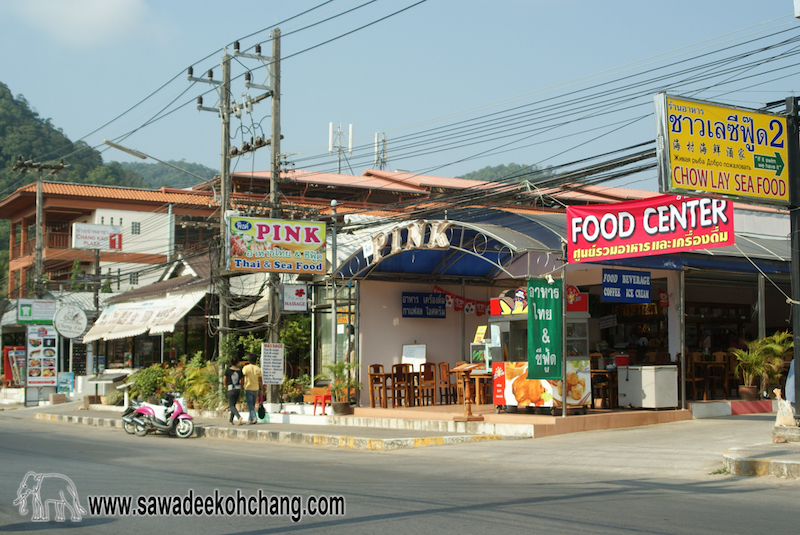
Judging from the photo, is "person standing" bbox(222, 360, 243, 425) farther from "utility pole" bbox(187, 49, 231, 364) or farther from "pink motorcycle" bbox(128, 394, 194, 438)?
"utility pole" bbox(187, 49, 231, 364)

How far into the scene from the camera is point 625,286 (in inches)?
643

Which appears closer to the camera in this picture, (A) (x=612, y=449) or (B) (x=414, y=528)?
(B) (x=414, y=528)

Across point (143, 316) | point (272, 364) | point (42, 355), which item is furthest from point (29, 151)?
point (272, 364)

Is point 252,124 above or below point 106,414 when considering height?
above

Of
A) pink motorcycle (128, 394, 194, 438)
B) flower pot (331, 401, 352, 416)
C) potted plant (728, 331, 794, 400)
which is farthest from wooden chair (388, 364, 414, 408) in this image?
potted plant (728, 331, 794, 400)

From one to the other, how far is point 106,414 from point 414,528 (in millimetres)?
20813

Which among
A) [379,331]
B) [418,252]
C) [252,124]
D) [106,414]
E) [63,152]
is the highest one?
[63,152]

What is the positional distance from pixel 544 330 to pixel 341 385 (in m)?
6.34

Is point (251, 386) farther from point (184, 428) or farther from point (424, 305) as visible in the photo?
point (424, 305)

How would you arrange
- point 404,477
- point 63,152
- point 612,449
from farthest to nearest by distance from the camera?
point 63,152 → point 612,449 → point 404,477

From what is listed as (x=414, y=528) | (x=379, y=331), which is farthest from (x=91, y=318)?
(x=414, y=528)

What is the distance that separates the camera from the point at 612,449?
12266mm

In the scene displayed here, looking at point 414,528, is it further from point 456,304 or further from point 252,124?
point 252,124

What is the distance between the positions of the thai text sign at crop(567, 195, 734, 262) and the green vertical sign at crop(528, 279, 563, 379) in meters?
0.87
